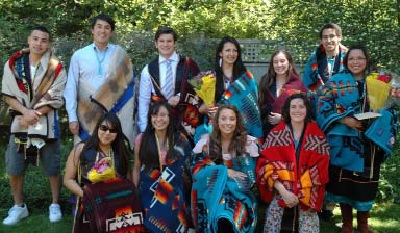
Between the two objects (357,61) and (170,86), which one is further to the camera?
(170,86)

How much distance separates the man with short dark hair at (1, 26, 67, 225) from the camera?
4.70 metres

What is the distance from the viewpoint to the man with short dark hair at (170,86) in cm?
471

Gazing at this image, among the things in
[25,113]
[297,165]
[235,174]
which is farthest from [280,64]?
[25,113]

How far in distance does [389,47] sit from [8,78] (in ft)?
14.5

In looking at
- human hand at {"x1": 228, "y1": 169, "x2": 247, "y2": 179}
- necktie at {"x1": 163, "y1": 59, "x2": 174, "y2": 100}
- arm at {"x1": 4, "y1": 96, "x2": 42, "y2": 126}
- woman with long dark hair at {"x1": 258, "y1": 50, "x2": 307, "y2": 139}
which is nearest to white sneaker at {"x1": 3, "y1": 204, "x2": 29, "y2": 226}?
arm at {"x1": 4, "y1": 96, "x2": 42, "y2": 126}

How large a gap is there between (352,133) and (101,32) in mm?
2316

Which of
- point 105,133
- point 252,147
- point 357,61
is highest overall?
point 357,61

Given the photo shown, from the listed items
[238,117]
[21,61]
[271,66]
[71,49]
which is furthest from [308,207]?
[71,49]

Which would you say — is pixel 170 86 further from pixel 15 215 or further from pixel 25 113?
pixel 15 215

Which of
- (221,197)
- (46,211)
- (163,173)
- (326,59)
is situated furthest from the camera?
(46,211)

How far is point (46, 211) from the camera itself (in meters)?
5.27

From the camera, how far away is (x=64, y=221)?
16.1 ft

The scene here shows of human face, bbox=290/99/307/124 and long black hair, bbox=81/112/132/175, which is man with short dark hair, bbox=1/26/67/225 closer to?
long black hair, bbox=81/112/132/175

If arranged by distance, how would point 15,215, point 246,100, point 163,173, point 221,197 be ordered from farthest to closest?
point 15,215 → point 246,100 → point 163,173 → point 221,197
